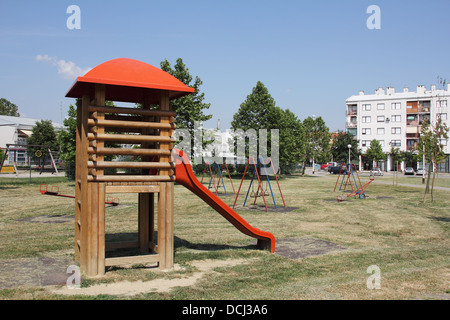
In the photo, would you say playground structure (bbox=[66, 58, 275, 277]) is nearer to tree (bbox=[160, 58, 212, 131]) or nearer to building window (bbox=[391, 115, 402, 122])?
tree (bbox=[160, 58, 212, 131])

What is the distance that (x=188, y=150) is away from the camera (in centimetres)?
3191

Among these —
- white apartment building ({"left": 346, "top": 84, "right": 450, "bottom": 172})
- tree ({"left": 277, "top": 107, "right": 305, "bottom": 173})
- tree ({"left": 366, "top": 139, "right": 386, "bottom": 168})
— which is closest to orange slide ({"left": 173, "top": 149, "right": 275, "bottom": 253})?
tree ({"left": 277, "top": 107, "right": 305, "bottom": 173})

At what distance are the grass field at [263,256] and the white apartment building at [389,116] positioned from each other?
2647 inches

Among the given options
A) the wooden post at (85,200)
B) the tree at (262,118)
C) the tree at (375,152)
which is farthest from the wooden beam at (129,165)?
the tree at (375,152)

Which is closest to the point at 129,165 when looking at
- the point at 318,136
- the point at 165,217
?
the point at 165,217

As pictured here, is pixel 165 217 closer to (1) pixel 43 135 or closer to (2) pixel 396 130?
(1) pixel 43 135

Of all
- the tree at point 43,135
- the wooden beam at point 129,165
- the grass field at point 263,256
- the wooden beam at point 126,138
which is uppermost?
the tree at point 43,135

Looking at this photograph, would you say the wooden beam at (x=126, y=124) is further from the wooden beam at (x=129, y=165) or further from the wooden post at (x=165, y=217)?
the wooden beam at (x=129, y=165)

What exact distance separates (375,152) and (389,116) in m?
11.0

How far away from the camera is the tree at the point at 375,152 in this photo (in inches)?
2889

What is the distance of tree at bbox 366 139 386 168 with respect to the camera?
73.4 meters

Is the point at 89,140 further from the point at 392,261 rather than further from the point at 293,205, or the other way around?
the point at 293,205
